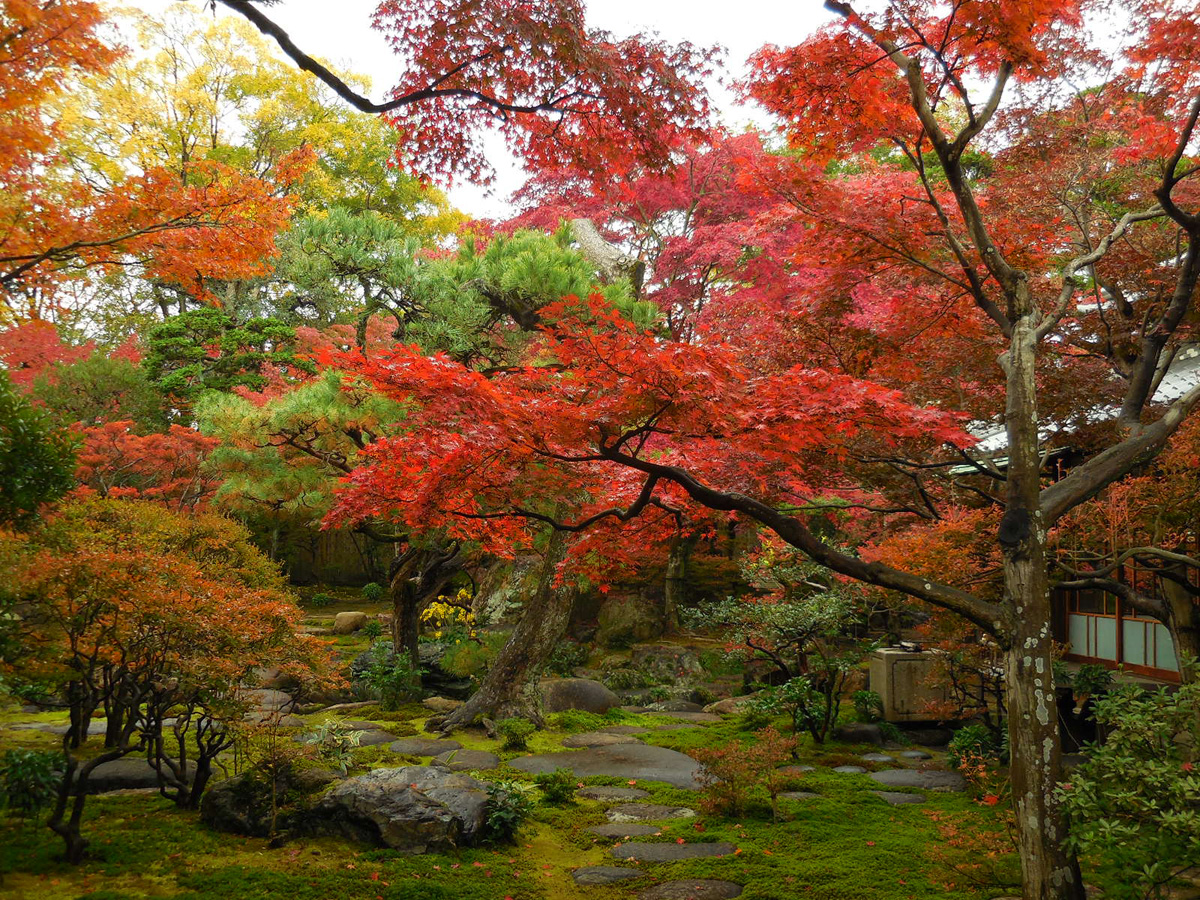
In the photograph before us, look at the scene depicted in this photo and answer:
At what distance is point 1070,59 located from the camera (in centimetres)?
626

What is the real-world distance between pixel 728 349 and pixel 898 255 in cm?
174

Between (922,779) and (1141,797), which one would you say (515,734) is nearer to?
(922,779)

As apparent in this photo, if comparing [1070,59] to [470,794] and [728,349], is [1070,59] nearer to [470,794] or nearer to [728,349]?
[728,349]

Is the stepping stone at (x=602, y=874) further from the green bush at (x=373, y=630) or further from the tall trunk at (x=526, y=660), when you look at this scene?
the green bush at (x=373, y=630)

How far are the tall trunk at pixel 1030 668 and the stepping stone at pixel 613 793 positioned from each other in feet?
11.6

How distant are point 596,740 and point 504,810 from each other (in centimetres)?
343

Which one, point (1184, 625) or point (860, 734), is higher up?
point (1184, 625)

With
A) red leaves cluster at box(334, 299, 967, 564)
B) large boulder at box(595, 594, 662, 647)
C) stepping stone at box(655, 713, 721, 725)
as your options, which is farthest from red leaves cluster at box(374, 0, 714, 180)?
large boulder at box(595, 594, 662, 647)

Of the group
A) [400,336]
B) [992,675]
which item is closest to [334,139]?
[400,336]

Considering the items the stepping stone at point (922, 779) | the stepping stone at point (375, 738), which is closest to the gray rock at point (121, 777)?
the stepping stone at point (375, 738)

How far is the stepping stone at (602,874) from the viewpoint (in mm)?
5078

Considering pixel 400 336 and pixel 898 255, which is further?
pixel 400 336

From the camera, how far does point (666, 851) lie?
556 cm

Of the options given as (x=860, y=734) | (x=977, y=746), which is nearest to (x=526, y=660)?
(x=860, y=734)
